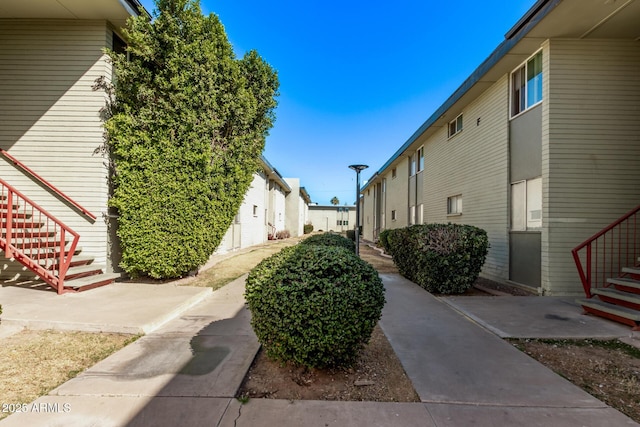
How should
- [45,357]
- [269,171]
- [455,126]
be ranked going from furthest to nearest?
[269,171]
[455,126]
[45,357]

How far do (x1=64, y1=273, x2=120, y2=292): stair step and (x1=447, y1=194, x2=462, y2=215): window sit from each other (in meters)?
10.1

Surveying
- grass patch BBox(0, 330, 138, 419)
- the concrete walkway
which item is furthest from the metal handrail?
the concrete walkway

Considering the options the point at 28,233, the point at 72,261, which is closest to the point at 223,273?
the point at 72,261

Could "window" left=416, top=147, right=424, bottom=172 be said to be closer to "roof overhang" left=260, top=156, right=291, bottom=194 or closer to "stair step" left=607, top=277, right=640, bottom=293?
"roof overhang" left=260, top=156, right=291, bottom=194

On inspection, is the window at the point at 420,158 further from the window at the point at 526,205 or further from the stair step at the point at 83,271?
the stair step at the point at 83,271

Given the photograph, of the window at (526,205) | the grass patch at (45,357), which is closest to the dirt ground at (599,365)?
the window at (526,205)

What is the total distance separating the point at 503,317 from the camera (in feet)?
15.8

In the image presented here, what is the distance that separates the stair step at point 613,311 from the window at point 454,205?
19.0 feet

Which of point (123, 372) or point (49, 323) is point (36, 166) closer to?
point (49, 323)

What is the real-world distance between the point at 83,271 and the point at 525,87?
10323 millimetres

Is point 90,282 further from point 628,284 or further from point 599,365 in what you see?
point 628,284

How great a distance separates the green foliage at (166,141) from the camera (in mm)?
6266

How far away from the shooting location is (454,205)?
36.9 ft

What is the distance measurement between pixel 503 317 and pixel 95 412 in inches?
204
